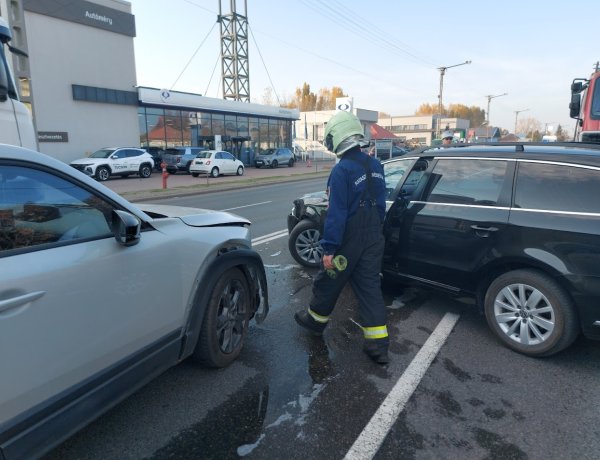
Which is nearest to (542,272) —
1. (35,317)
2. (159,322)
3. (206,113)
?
(159,322)

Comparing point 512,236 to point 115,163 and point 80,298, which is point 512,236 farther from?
point 115,163

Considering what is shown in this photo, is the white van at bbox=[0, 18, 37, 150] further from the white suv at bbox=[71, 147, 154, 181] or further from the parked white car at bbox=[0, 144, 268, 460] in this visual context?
the white suv at bbox=[71, 147, 154, 181]

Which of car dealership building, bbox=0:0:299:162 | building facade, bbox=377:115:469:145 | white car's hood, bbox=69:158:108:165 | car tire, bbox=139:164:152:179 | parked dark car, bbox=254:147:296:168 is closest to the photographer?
white car's hood, bbox=69:158:108:165

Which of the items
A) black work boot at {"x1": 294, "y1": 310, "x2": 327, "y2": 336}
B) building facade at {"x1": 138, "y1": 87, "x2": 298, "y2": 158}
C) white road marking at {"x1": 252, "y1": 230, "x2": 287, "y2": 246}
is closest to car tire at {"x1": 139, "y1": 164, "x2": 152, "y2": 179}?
building facade at {"x1": 138, "y1": 87, "x2": 298, "y2": 158}

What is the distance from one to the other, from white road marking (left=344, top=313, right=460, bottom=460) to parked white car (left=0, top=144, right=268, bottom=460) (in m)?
1.25

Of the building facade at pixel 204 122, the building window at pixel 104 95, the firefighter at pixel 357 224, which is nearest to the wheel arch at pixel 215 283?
the firefighter at pixel 357 224

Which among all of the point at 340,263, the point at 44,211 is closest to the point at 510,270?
the point at 340,263

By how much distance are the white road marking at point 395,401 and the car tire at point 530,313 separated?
518mm

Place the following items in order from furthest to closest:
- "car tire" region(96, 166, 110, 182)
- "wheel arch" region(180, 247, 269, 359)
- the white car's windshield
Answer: the white car's windshield, "car tire" region(96, 166, 110, 182), "wheel arch" region(180, 247, 269, 359)

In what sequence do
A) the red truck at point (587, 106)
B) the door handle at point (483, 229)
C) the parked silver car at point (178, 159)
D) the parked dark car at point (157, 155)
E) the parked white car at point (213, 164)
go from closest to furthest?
1. the door handle at point (483, 229)
2. the red truck at point (587, 106)
3. the parked white car at point (213, 164)
4. the parked silver car at point (178, 159)
5. the parked dark car at point (157, 155)

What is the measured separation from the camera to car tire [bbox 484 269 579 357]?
3.26 m

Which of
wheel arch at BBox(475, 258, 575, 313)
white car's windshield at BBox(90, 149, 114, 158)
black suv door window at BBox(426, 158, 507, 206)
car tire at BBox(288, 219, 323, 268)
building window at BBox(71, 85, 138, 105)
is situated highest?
building window at BBox(71, 85, 138, 105)

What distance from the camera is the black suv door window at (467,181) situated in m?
3.81

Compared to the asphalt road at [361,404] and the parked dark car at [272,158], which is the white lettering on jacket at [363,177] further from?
the parked dark car at [272,158]
